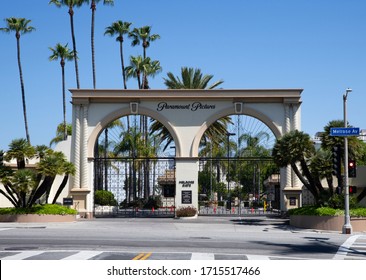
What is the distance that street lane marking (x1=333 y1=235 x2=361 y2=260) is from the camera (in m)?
18.6

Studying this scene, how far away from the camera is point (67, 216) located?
1401 inches

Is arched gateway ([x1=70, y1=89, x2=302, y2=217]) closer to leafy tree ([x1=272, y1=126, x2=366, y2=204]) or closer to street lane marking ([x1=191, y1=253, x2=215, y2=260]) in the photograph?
leafy tree ([x1=272, y1=126, x2=366, y2=204])

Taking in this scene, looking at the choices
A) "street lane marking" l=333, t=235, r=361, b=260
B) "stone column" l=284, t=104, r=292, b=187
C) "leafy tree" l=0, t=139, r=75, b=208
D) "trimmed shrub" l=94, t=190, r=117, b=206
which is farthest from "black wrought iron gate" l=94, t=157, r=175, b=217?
"street lane marking" l=333, t=235, r=361, b=260

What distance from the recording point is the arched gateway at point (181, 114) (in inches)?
1555

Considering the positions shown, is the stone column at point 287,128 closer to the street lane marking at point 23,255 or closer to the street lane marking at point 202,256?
the street lane marking at point 202,256

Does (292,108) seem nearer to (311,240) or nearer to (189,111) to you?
(189,111)

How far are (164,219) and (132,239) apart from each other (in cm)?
1547

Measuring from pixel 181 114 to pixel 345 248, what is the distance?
20470mm

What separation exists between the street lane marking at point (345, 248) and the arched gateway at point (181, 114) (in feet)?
44.8

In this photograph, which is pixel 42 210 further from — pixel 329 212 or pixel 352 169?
pixel 352 169

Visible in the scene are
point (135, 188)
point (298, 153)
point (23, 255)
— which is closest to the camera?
point (23, 255)

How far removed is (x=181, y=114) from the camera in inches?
1574

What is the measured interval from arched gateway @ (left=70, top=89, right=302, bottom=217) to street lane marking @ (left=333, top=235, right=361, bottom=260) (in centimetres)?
1367

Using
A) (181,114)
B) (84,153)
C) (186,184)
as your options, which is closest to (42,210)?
(84,153)
